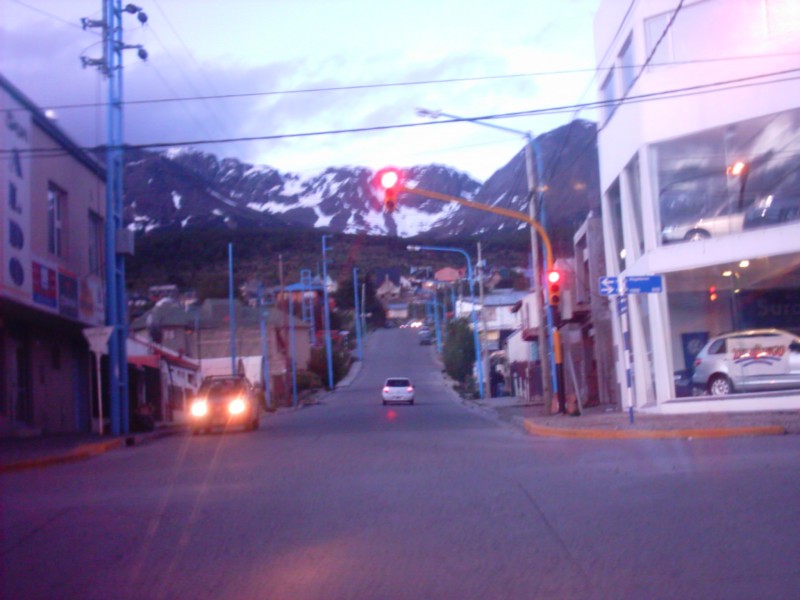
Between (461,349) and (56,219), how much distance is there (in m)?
41.3

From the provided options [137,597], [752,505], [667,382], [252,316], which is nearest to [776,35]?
[667,382]

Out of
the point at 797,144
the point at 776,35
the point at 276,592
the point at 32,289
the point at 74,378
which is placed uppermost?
the point at 776,35

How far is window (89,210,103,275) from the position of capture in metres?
30.5

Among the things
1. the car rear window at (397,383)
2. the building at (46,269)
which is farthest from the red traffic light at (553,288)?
the car rear window at (397,383)

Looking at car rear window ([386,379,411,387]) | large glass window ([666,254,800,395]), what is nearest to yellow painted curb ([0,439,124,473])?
large glass window ([666,254,800,395])

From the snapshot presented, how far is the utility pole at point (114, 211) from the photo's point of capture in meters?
25.3

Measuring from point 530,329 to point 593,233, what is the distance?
51.6 ft

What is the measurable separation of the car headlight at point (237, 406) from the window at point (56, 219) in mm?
6479

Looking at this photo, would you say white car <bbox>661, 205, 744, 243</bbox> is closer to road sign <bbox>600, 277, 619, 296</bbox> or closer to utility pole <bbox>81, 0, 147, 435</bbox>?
road sign <bbox>600, 277, 619, 296</bbox>

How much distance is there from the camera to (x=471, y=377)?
212 ft

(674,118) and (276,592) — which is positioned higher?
(674,118)

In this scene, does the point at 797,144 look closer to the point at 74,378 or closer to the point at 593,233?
the point at 593,233

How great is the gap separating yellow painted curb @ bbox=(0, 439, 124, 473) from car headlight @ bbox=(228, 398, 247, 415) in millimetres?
3875

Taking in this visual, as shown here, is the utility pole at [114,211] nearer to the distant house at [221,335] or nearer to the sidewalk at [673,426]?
the sidewalk at [673,426]
